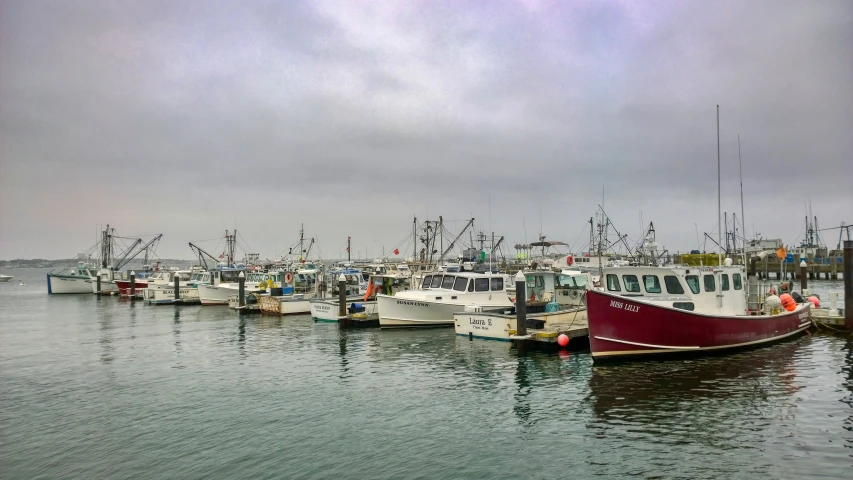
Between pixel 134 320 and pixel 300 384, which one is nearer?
pixel 300 384

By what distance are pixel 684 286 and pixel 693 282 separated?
0.55 metres

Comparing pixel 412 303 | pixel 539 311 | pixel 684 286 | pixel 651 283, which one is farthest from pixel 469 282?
pixel 684 286

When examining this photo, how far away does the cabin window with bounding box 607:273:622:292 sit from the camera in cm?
2178

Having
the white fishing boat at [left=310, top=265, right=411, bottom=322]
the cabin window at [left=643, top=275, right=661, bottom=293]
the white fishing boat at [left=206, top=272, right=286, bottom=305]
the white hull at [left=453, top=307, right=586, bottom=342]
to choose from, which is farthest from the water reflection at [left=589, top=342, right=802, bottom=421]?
the white fishing boat at [left=206, top=272, right=286, bottom=305]

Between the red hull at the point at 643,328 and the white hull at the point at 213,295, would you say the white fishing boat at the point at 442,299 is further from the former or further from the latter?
the white hull at the point at 213,295

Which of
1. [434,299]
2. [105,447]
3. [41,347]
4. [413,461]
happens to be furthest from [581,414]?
[41,347]

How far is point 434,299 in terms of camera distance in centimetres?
3141

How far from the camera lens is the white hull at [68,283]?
79.4 m

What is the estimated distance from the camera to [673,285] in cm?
2047

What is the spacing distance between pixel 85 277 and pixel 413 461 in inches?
3374

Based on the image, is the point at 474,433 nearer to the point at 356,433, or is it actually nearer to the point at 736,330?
the point at 356,433

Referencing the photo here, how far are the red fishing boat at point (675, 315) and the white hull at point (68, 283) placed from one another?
82.5 m

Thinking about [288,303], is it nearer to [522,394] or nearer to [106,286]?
[522,394]

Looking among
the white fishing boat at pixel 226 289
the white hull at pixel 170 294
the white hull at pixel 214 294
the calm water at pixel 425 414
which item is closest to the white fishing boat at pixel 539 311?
the calm water at pixel 425 414
